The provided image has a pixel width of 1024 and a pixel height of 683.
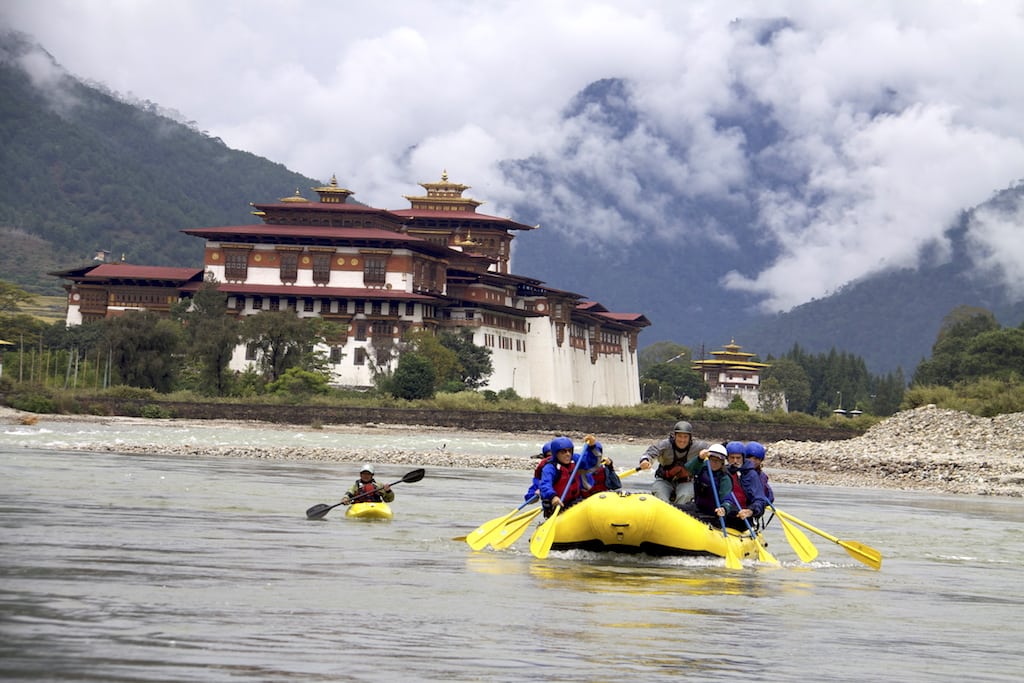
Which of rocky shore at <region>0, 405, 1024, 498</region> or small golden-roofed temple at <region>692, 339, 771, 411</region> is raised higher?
small golden-roofed temple at <region>692, 339, 771, 411</region>

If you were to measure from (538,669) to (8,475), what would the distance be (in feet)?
65.6

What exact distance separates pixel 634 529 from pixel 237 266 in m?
90.0

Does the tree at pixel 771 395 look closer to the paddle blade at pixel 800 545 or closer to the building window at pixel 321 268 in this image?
the building window at pixel 321 268

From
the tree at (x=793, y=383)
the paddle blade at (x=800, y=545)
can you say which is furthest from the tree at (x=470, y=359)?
the paddle blade at (x=800, y=545)

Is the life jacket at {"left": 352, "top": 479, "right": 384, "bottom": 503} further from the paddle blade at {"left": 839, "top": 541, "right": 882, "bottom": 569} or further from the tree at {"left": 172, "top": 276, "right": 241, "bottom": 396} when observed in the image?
the tree at {"left": 172, "top": 276, "right": 241, "bottom": 396}

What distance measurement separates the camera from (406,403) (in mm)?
82375

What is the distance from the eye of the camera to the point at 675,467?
67.3 feet

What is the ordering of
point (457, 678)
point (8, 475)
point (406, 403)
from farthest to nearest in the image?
point (406, 403) → point (8, 475) → point (457, 678)

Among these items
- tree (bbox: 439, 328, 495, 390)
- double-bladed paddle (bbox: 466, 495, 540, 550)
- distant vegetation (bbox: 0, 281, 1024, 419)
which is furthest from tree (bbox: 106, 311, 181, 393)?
double-bladed paddle (bbox: 466, 495, 540, 550)

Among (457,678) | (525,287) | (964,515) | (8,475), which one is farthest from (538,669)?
(525,287)

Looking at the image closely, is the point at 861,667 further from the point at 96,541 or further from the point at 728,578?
the point at 96,541

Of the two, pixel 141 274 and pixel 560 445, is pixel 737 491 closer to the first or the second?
pixel 560 445

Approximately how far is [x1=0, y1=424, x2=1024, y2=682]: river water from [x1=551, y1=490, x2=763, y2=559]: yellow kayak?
0.19 m

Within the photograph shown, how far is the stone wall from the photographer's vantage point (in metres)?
74.7
